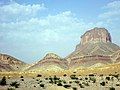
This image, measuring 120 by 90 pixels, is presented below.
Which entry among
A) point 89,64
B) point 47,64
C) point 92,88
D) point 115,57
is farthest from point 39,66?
point 92,88

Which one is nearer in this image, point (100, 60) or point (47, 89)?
point (47, 89)

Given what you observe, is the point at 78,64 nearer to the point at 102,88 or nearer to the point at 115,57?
the point at 115,57

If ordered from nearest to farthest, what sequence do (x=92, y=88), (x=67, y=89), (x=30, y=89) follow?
(x=30, y=89) → (x=67, y=89) → (x=92, y=88)

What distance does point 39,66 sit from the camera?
7864 inches

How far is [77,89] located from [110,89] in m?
3.40

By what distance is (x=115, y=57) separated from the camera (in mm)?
199125

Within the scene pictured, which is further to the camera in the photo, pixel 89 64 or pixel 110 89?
pixel 89 64

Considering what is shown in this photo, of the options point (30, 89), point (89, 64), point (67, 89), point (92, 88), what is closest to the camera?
point (30, 89)

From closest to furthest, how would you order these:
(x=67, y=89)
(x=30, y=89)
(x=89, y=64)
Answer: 1. (x=30, y=89)
2. (x=67, y=89)
3. (x=89, y=64)

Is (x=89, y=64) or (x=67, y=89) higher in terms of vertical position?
(x=89, y=64)

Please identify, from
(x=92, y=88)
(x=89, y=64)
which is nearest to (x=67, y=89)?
(x=92, y=88)

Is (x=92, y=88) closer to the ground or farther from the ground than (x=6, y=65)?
closer to the ground

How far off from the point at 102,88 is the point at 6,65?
557 ft

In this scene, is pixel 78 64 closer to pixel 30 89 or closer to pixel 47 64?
pixel 47 64
